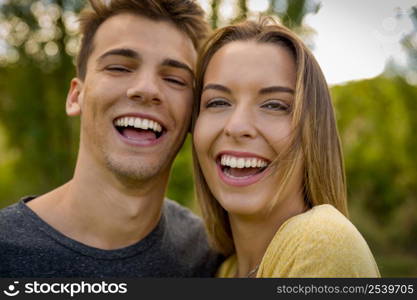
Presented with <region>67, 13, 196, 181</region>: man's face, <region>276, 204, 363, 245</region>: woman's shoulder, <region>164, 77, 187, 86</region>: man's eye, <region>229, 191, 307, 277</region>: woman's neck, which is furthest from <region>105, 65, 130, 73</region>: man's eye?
<region>276, 204, 363, 245</region>: woman's shoulder

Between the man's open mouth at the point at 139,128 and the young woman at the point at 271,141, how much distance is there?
1.11 ft

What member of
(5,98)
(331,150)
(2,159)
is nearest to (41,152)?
(5,98)

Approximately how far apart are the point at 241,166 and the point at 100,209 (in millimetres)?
964

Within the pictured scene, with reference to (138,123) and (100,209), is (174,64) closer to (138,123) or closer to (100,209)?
(138,123)

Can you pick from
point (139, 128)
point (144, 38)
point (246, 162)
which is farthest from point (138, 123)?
point (246, 162)

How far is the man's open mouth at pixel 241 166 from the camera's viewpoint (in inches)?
89.0

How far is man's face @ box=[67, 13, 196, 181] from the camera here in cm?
268

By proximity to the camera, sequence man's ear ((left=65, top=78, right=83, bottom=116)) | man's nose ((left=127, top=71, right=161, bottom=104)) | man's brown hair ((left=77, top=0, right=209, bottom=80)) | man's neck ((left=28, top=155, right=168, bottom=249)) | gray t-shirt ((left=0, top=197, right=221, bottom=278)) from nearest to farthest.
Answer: gray t-shirt ((left=0, top=197, right=221, bottom=278)) → man's nose ((left=127, top=71, right=161, bottom=104)) → man's neck ((left=28, top=155, right=168, bottom=249)) → man's brown hair ((left=77, top=0, right=209, bottom=80)) → man's ear ((left=65, top=78, right=83, bottom=116))

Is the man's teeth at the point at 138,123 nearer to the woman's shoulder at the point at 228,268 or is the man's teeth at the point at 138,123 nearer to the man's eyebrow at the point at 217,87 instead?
the man's eyebrow at the point at 217,87

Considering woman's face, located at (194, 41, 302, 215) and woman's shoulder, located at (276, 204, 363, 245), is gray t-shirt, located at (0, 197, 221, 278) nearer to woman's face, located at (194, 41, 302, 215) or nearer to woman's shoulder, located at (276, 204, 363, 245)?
woman's face, located at (194, 41, 302, 215)

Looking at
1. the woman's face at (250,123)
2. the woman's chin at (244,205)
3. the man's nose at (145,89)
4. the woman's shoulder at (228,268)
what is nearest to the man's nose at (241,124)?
the woman's face at (250,123)

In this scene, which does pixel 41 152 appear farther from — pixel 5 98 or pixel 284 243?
pixel 284 243

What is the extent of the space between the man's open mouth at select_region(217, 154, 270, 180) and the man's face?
0.49 metres

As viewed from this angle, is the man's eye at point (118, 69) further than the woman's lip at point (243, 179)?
Yes
